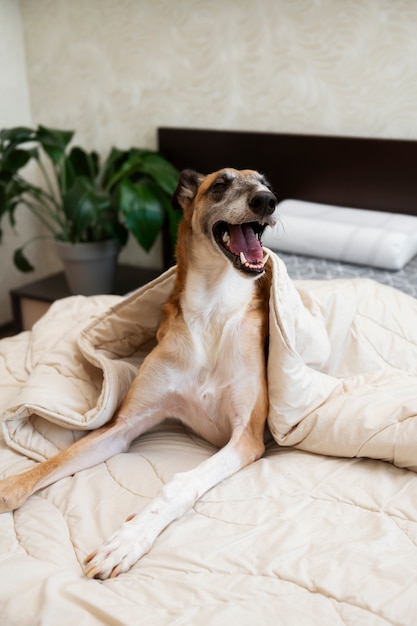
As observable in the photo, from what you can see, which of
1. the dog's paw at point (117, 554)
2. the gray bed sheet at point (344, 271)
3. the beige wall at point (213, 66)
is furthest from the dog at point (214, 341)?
the beige wall at point (213, 66)

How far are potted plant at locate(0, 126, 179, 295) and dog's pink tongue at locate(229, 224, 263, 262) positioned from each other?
1.29 metres

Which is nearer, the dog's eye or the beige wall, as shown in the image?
the dog's eye

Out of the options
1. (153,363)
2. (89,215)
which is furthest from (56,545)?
(89,215)

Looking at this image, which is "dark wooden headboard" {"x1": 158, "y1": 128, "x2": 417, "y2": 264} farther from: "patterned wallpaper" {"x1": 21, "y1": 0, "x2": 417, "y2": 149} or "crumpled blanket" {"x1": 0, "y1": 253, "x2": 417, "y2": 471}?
"crumpled blanket" {"x1": 0, "y1": 253, "x2": 417, "y2": 471}

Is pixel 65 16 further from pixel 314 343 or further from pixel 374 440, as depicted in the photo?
pixel 374 440

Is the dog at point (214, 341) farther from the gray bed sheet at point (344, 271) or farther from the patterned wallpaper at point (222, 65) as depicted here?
the patterned wallpaper at point (222, 65)

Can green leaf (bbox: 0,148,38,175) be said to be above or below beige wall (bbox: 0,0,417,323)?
below

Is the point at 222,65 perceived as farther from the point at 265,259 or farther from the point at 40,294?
the point at 265,259

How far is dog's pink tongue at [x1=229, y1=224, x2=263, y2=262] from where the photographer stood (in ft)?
4.89

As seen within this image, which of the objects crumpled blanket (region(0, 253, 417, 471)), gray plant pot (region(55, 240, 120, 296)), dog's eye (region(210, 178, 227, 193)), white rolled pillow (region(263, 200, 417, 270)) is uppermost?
dog's eye (region(210, 178, 227, 193))

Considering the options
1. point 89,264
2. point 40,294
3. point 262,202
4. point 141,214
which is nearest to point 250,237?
point 262,202

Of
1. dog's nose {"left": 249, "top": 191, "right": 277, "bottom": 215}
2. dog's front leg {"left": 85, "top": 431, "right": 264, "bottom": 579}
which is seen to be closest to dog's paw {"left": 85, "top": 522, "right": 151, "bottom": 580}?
dog's front leg {"left": 85, "top": 431, "right": 264, "bottom": 579}

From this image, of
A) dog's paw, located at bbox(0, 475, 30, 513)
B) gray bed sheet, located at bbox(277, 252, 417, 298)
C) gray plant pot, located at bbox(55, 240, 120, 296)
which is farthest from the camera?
gray plant pot, located at bbox(55, 240, 120, 296)

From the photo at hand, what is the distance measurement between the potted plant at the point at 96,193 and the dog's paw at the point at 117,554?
177 centimetres
